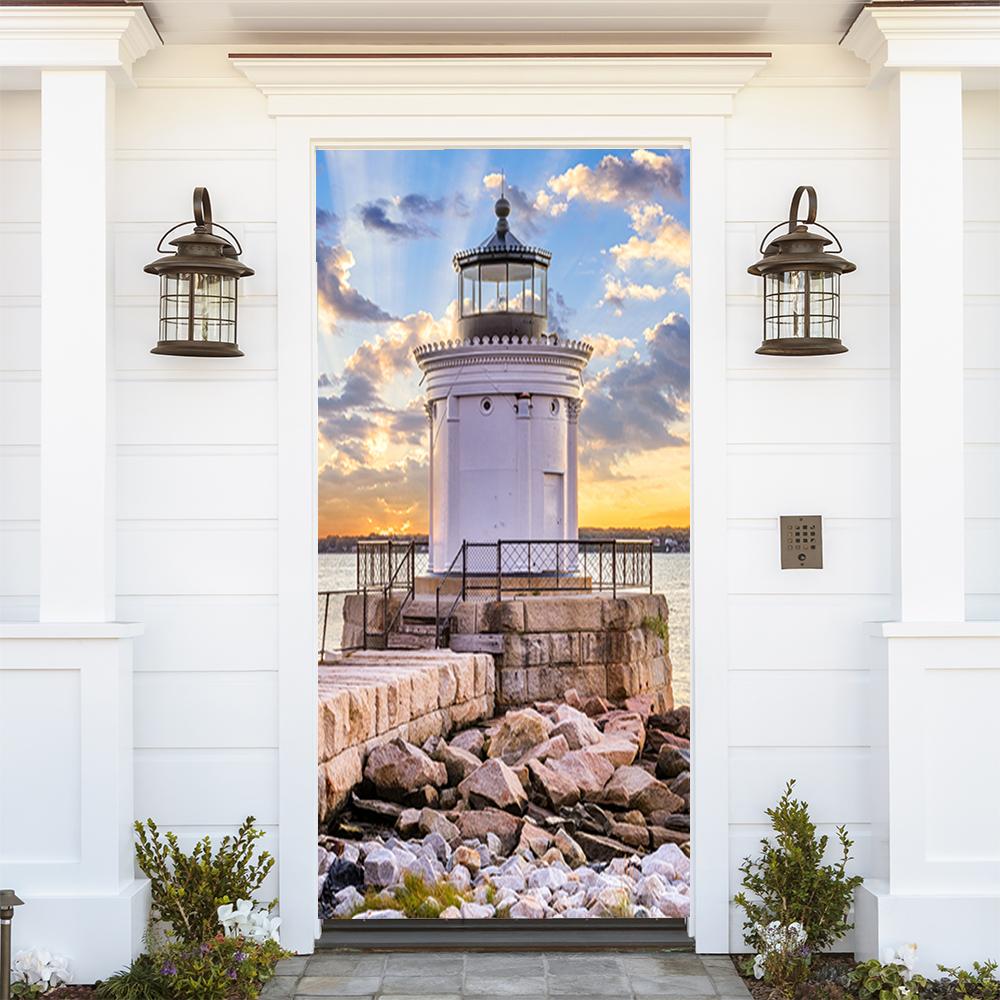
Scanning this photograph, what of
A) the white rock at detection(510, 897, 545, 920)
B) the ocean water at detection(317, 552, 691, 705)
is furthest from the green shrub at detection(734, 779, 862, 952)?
the ocean water at detection(317, 552, 691, 705)

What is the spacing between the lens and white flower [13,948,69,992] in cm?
323

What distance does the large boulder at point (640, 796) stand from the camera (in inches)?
310

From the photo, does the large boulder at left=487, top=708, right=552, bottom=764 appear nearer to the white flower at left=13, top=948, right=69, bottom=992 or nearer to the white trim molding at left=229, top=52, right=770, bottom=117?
the white flower at left=13, top=948, right=69, bottom=992

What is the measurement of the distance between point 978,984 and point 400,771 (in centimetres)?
516

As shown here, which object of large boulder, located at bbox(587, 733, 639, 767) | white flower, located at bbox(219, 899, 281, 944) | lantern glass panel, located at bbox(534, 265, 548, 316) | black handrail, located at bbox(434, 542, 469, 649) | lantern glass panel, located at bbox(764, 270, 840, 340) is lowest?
large boulder, located at bbox(587, 733, 639, 767)

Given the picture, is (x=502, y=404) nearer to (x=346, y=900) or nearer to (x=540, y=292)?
(x=540, y=292)

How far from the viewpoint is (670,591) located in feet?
87.5

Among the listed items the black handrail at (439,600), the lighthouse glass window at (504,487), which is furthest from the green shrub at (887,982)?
the black handrail at (439,600)

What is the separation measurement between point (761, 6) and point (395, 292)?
38.6ft

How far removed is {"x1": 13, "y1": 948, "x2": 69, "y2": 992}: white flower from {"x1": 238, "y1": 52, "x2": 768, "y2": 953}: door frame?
2.16ft

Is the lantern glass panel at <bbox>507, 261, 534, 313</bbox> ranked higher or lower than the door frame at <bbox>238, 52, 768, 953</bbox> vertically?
higher

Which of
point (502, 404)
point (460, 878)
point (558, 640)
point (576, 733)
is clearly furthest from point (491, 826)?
point (502, 404)

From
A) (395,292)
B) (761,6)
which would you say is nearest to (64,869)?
(761,6)

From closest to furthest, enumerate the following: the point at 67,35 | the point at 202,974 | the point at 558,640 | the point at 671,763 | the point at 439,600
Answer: the point at 202,974 < the point at 67,35 < the point at 671,763 < the point at 558,640 < the point at 439,600
